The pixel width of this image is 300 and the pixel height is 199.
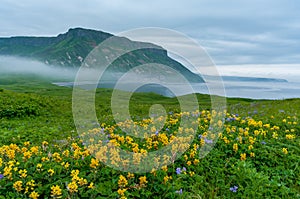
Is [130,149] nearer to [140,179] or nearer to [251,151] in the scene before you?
[140,179]

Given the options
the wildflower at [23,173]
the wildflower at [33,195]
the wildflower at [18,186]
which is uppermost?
the wildflower at [23,173]

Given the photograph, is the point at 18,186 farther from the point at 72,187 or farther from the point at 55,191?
the point at 72,187

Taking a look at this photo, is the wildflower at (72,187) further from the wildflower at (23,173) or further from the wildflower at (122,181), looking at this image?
the wildflower at (23,173)

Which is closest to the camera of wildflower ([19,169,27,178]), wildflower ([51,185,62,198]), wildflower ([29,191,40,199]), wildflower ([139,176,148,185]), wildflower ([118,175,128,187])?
wildflower ([51,185,62,198])

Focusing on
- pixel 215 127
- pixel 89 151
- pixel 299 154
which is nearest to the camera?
pixel 89 151

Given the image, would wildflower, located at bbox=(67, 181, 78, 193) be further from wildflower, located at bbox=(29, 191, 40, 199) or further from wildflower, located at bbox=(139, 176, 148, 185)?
wildflower, located at bbox=(139, 176, 148, 185)

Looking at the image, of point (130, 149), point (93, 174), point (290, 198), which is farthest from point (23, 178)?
point (290, 198)

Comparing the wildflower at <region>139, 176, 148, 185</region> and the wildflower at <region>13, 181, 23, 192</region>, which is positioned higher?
the wildflower at <region>139, 176, 148, 185</region>

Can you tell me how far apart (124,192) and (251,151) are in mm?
4649

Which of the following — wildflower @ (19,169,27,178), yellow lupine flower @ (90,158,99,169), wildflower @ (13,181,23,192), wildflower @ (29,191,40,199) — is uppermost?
yellow lupine flower @ (90,158,99,169)

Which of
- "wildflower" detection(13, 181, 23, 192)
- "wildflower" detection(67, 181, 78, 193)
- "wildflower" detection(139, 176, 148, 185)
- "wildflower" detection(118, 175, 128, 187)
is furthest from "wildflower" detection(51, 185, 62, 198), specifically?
"wildflower" detection(139, 176, 148, 185)

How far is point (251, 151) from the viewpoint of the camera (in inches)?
320

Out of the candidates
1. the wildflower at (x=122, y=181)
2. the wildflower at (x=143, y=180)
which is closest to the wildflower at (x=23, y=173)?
the wildflower at (x=122, y=181)

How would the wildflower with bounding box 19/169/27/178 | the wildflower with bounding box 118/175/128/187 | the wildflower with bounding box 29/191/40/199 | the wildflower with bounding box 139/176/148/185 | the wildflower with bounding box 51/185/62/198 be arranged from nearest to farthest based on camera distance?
1. the wildflower with bounding box 51/185/62/198
2. the wildflower with bounding box 29/191/40/199
3. the wildflower with bounding box 19/169/27/178
4. the wildflower with bounding box 118/175/128/187
5. the wildflower with bounding box 139/176/148/185
